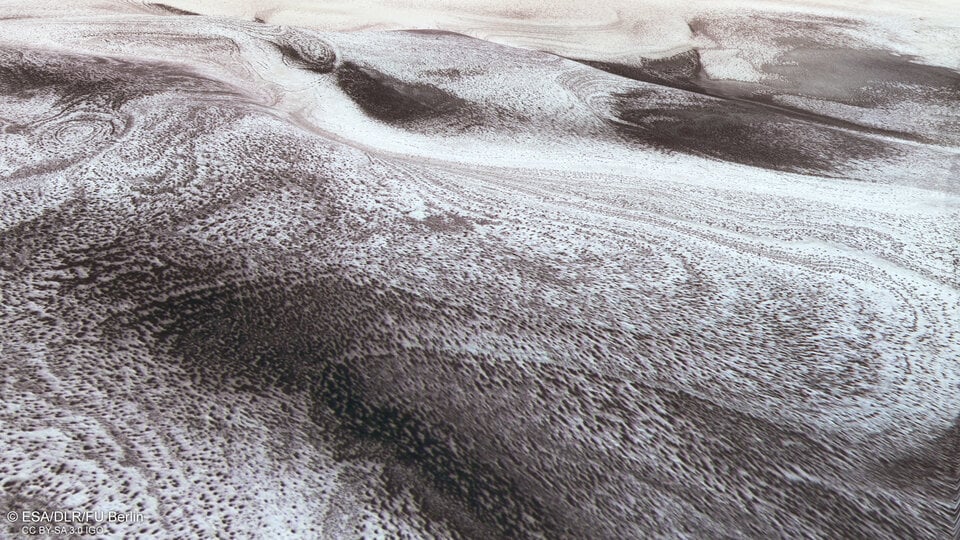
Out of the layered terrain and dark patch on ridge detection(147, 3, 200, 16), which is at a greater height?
dark patch on ridge detection(147, 3, 200, 16)

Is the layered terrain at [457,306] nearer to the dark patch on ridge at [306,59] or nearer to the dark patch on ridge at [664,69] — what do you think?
the dark patch on ridge at [306,59]

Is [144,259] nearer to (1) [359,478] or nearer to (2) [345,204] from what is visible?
(2) [345,204]

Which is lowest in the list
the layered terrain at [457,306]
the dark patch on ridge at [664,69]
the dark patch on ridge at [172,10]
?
the layered terrain at [457,306]

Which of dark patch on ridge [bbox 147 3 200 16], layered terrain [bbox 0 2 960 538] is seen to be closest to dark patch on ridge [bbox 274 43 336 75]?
layered terrain [bbox 0 2 960 538]

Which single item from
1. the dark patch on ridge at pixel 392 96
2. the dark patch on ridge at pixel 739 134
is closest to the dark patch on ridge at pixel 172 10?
the dark patch on ridge at pixel 392 96

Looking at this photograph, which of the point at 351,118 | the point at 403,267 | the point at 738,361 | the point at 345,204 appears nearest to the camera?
the point at 738,361

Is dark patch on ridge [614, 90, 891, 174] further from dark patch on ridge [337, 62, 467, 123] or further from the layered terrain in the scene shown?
dark patch on ridge [337, 62, 467, 123]

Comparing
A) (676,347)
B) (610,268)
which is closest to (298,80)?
(610,268)
